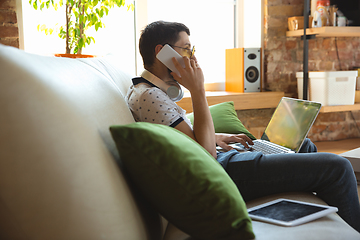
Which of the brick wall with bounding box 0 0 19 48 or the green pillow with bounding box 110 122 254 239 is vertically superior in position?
the brick wall with bounding box 0 0 19 48

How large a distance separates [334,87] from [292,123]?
5.10 ft

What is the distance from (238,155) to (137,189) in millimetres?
541

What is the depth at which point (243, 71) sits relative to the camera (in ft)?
10.1

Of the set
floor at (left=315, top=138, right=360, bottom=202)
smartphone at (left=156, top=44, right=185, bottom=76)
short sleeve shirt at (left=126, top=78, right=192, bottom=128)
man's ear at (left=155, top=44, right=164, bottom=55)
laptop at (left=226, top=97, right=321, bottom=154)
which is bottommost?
floor at (left=315, top=138, right=360, bottom=202)

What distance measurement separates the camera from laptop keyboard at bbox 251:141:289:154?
155 centimetres

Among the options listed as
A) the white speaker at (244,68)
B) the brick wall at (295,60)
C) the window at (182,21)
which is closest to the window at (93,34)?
the window at (182,21)

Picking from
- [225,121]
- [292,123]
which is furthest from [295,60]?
[292,123]

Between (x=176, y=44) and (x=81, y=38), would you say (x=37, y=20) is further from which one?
(x=176, y=44)

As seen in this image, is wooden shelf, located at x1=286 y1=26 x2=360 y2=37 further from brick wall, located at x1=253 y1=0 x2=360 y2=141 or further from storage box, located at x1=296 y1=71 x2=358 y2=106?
storage box, located at x1=296 y1=71 x2=358 y2=106

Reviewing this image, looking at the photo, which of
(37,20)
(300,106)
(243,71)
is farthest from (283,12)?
(37,20)

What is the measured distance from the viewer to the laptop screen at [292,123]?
1519 mm

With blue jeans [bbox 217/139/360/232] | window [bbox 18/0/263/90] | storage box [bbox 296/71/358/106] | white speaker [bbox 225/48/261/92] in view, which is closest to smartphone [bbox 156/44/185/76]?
blue jeans [bbox 217/139/360/232]

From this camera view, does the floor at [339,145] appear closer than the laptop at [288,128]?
No

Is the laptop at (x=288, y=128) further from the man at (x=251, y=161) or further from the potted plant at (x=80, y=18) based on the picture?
the potted plant at (x=80, y=18)
